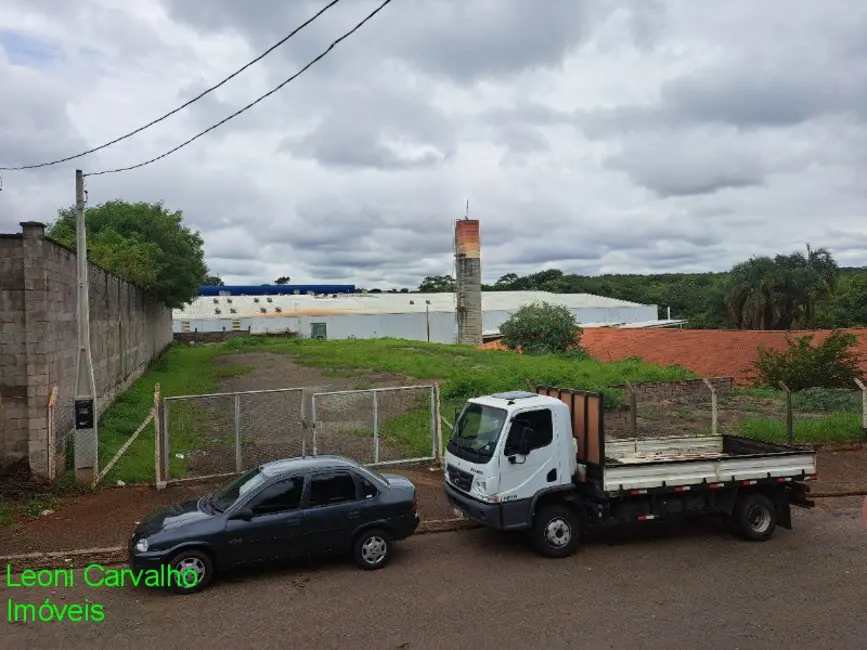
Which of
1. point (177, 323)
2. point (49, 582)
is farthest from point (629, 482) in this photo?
point (177, 323)

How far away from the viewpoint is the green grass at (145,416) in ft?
41.4

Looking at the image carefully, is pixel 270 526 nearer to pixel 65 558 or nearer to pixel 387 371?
pixel 65 558

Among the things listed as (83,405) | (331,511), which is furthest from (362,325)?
(331,511)

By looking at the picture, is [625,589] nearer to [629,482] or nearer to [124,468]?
[629,482]

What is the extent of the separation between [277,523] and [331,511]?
65 centimetres

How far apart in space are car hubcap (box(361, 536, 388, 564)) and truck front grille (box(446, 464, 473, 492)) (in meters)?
1.34

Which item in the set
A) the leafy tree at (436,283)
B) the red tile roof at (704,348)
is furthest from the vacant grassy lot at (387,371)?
the leafy tree at (436,283)

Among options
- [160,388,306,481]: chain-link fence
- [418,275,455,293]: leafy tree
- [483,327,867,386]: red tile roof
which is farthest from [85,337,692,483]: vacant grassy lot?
[418,275,455,293]: leafy tree

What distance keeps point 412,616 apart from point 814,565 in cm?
501

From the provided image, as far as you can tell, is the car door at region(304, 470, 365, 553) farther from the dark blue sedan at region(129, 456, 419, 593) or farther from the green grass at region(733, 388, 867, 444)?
the green grass at region(733, 388, 867, 444)

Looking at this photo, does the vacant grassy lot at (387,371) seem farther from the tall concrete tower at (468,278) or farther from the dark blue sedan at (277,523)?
the tall concrete tower at (468,278)

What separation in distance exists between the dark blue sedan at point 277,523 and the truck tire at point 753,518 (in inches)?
173

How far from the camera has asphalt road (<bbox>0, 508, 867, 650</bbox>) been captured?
6453mm

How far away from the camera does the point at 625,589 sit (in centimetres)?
A: 762
